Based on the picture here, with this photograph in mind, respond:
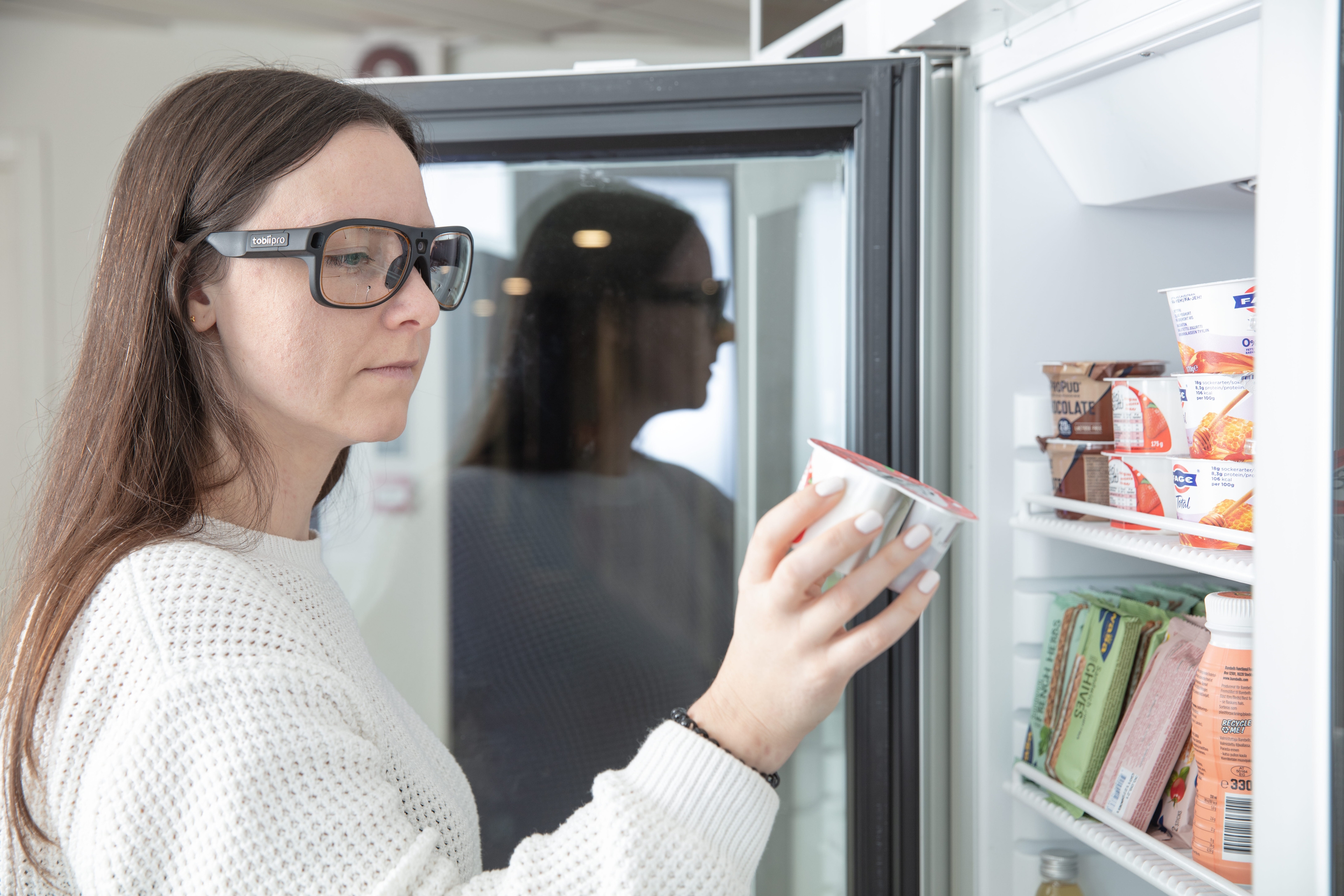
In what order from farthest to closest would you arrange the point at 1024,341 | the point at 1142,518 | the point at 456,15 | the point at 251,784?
the point at 456,15 < the point at 1024,341 < the point at 1142,518 < the point at 251,784

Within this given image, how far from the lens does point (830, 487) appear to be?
65 cm

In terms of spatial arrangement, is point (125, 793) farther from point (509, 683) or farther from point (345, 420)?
point (509, 683)

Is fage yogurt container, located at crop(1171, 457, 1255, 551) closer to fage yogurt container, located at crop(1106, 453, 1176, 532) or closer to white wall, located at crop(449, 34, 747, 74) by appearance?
fage yogurt container, located at crop(1106, 453, 1176, 532)

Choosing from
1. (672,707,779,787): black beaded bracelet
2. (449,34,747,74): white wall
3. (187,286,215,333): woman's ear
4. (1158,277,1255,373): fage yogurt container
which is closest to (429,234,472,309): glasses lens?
(187,286,215,333): woman's ear

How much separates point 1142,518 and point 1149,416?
0.38 feet

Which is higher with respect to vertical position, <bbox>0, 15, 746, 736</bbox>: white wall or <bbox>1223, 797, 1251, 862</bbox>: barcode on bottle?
<bbox>0, 15, 746, 736</bbox>: white wall

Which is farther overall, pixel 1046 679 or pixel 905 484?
pixel 1046 679

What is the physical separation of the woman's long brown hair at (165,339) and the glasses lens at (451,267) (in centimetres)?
14

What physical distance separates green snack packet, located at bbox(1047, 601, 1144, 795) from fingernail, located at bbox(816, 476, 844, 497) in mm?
640

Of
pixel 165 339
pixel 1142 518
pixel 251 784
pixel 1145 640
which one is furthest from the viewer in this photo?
pixel 1145 640

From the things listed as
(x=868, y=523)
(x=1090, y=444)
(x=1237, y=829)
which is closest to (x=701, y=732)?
(x=868, y=523)

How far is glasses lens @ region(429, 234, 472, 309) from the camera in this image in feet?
3.04

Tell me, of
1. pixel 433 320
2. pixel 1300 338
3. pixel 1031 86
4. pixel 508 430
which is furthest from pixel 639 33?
pixel 1300 338

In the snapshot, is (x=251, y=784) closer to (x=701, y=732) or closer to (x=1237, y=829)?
(x=701, y=732)
